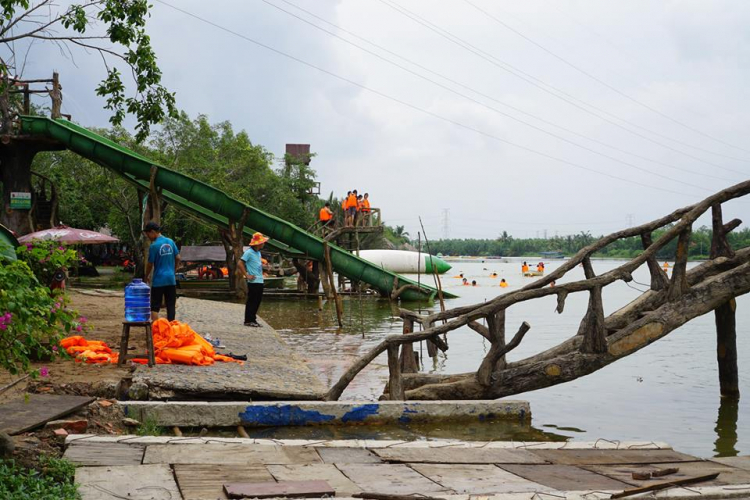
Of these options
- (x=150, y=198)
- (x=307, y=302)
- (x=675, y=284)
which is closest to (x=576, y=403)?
(x=675, y=284)

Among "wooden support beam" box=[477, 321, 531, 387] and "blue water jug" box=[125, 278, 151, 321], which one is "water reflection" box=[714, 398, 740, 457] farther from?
"blue water jug" box=[125, 278, 151, 321]

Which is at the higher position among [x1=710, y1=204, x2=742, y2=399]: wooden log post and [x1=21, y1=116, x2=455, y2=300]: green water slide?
[x1=21, y1=116, x2=455, y2=300]: green water slide

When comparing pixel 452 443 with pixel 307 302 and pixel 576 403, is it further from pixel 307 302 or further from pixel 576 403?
pixel 307 302

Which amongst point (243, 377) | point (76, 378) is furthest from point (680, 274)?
point (76, 378)

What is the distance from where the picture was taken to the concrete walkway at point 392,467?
200 inches

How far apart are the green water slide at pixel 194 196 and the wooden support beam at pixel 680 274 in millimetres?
18132

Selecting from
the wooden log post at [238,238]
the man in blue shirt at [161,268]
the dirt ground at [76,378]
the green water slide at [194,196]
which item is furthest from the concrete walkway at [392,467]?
the green water slide at [194,196]

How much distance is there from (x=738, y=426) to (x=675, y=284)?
2.64 meters

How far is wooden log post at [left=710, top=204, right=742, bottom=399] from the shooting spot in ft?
34.9

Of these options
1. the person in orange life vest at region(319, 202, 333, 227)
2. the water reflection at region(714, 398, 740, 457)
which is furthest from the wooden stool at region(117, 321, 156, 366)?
the person in orange life vest at region(319, 202, 333, 227)

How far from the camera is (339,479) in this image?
17.6 feet

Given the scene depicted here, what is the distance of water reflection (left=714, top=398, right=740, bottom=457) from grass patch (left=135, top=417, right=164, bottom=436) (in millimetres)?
6428

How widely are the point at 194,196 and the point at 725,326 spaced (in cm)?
1845

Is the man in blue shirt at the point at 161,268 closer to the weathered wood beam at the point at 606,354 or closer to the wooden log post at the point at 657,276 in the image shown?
the weathered wood beam at the point at 606,354
